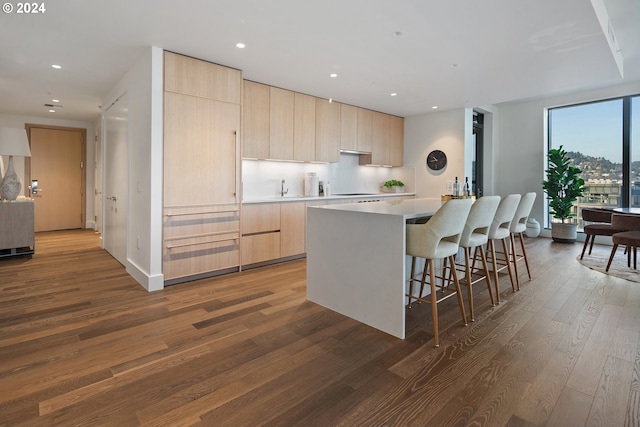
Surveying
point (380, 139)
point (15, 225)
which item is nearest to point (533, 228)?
point (380, 139)

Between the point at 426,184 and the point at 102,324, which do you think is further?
the point at 426,184

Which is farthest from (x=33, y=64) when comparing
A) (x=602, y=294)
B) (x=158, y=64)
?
(x=602, y=294)

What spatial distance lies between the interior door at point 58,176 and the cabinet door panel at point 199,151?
5618 millimetres

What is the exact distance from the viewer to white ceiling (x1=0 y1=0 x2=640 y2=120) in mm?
2707

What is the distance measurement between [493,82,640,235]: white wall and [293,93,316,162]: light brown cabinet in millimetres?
4465

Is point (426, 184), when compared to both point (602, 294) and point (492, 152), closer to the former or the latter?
point (492, 152)

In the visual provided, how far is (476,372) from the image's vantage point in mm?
1980

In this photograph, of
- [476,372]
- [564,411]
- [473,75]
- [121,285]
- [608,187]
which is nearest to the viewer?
[564,411]

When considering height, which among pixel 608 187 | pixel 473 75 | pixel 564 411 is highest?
pixel 473 75

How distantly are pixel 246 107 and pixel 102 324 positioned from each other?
3.00m

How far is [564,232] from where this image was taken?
6.29m

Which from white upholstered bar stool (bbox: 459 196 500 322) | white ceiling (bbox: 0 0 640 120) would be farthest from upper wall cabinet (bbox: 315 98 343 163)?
white upholstered bar stool (bbox: 459 196 500 322)

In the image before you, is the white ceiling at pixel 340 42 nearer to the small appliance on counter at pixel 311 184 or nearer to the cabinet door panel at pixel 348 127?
the cabinet door panel at pixel 348 127

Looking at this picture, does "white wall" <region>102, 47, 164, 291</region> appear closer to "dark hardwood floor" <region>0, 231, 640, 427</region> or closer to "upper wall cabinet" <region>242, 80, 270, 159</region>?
"dark hardwood floor" <region>0, 231, 640, 427</region>
